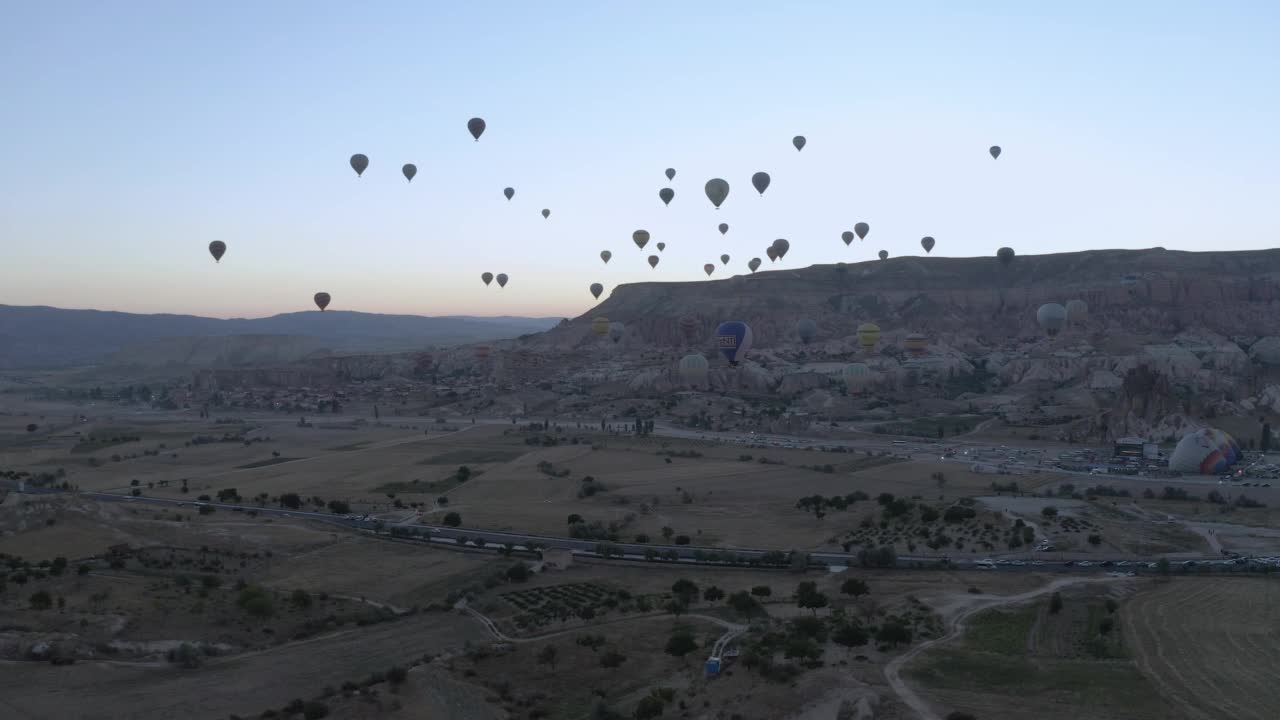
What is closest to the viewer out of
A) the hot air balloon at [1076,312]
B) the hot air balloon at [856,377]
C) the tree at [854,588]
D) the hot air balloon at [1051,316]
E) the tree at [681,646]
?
the tree at [681,646]

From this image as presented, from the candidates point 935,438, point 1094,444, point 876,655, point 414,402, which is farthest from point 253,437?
point 876,655

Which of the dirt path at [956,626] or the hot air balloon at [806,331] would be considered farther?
the hot air balloon at [806,331]

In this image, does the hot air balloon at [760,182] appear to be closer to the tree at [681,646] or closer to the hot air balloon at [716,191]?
the hot air balloon at [716,191]

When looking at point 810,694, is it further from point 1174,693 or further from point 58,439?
point 58,439

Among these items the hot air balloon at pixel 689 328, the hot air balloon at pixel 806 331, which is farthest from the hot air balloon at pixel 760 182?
the hot air balloon at pixel 689 328

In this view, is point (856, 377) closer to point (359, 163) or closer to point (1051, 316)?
point (1051, 316)

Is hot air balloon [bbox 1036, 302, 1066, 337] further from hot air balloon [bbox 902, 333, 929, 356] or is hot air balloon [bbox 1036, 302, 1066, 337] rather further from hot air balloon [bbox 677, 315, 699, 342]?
hot air balloon [bbox 677, 315, 699, 342]

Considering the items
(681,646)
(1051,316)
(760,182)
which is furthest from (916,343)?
(681,646)
